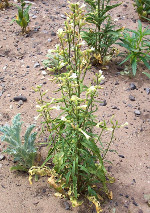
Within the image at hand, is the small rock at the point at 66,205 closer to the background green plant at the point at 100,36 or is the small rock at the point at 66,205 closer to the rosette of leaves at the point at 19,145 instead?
the rosette of leaves at the point at 19,145

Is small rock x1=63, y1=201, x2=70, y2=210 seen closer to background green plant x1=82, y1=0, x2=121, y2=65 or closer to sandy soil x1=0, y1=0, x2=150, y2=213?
sandy soil x1=0, y1=0, x2=150, y2=213

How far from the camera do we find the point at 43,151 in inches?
106

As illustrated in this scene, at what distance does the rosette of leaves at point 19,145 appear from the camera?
2.38 metres

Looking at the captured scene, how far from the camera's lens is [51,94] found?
342 centimetres

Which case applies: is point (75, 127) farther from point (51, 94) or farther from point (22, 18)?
point (22, 18)

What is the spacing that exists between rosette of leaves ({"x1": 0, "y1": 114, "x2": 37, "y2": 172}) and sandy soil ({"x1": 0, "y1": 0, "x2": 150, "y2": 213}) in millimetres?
126

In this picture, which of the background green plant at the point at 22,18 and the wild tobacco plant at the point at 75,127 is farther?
the background green plant at the point at 22,18

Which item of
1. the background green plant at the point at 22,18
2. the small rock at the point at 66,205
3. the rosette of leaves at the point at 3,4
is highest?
the rosette of leaves at the point at 3,4

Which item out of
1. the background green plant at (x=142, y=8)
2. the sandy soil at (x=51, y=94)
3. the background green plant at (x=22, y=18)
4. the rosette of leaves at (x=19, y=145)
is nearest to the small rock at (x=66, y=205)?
the sandy soil at (x=51, y=94)

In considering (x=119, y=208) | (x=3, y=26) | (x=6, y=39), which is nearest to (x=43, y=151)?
(x=119, y=208)

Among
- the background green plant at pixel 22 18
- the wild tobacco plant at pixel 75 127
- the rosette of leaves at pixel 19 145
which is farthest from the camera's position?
the background green plant at pixel 22 18

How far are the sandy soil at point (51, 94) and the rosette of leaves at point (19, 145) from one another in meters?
0.13

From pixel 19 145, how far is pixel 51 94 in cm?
115

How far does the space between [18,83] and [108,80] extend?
50.7 inches
